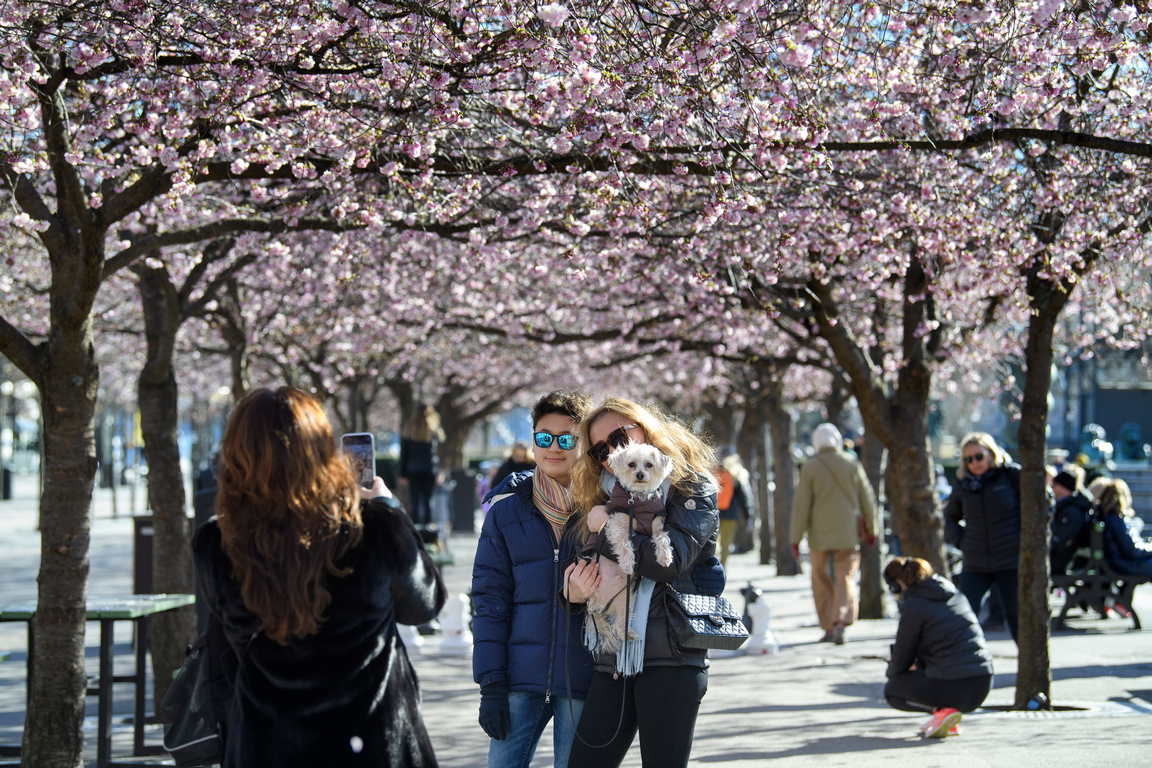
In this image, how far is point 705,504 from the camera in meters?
4.32

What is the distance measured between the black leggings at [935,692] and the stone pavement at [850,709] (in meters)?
0.20

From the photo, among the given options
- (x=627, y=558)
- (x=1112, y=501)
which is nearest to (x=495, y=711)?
(x=627, y=558)

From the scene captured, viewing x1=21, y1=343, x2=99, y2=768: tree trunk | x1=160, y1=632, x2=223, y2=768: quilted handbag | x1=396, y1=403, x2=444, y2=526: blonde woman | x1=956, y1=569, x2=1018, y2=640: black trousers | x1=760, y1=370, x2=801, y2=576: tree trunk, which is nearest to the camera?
x1=160, y1=632, x2=223, y2=768: quilted handbag

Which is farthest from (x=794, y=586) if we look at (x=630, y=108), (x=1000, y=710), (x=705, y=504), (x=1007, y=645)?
(x=705, y=504)

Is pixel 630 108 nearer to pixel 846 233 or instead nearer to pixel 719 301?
pixel 846 233

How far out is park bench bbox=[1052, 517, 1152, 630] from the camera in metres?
12.7

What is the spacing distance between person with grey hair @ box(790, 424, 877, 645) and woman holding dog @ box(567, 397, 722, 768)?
7.70 metres

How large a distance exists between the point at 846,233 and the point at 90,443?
4.82 meters

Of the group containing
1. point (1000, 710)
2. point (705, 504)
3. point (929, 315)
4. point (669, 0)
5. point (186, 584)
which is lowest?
point (1000, 710)

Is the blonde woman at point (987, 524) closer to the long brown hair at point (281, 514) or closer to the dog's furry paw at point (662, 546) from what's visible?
the dog's furry paw at point (662, 546)

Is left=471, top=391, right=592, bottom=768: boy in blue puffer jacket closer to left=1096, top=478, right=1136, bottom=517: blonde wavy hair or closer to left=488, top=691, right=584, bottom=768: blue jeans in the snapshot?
left=488, top=691, right=584, bottom=768: blue jeans

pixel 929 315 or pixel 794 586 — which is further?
pixel 794 586

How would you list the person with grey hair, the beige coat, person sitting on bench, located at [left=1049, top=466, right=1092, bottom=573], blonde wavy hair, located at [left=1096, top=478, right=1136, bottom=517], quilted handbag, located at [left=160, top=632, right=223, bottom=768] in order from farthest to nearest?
person sitting on bench, located at [left=1049, top=466, right=1092, bottom=573] → blonde wavy hair, located at [left=1096, top=478, right=1136, bottom=517] → the beige coat → the person with grey hair → quilted handbag, located at [left=160, top=632, right=223, bottom=768]

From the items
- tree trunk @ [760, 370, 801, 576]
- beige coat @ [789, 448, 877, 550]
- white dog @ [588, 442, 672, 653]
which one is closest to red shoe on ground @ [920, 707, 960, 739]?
white dog @ [588, 442, 672, 653]
